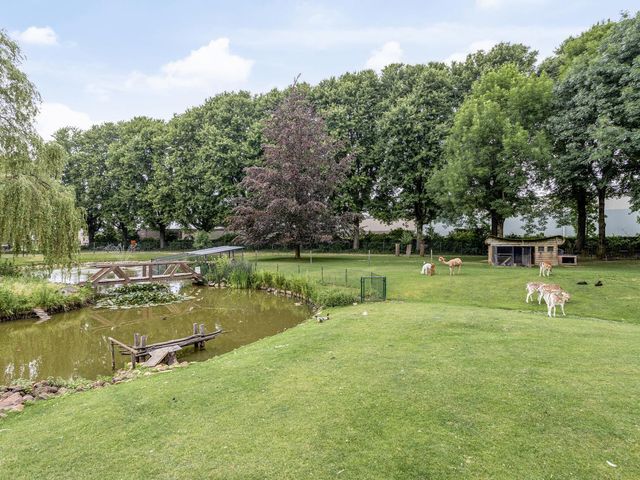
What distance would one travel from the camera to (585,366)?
6641 millimetres

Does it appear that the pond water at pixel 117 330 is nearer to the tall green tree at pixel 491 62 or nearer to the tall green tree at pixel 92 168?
the tall green tree at pixel 491 62

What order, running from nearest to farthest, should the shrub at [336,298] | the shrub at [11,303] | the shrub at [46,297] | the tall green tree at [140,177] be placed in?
the shrub at [11,303], the shrub at [336,298], the shrub at [46,297], the tall green tree at [140,177]

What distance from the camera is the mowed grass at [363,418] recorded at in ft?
13.0

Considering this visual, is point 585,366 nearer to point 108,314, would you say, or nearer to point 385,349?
point 385,349

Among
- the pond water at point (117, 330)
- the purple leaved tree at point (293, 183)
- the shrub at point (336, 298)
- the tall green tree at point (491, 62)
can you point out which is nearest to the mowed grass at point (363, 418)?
the pond water at point (117, 330)

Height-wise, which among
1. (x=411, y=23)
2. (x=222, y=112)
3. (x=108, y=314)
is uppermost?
(x=222, y=112)

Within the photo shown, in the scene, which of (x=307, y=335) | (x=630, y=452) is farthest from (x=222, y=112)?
(x=630, y=452)

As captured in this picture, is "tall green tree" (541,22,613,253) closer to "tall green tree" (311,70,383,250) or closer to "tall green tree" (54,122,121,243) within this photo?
"tall green tree" (311,70,383,250)

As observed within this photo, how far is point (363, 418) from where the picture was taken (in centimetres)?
495

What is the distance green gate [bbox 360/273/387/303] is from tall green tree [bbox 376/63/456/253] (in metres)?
16.4

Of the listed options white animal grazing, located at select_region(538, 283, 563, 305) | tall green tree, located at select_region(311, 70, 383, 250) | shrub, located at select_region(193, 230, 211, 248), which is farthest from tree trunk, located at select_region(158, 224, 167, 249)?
white animal grazing, located at select_region(538, 283, 563, 305)

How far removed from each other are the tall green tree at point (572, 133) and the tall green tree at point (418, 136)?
26.7ft

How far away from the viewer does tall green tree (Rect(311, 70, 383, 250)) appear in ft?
118

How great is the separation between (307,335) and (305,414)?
A: 16.3 ft
